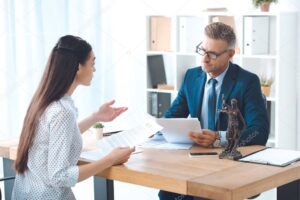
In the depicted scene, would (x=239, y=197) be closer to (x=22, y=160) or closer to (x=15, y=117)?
(x=22, y=160)

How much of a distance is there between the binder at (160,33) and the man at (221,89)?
194 cm

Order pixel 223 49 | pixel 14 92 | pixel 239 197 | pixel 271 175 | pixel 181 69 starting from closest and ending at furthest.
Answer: pixel 239 197
pixel 271 175
pixel 223 49
pixel 14 92
pixel 181 69

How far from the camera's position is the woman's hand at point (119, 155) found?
2475 mm

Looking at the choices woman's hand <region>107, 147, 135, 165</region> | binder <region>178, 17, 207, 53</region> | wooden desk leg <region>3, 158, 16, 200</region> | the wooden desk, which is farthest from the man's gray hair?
binder <region>178, 17, 207, 53</region>

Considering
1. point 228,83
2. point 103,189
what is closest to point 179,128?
point 228,83

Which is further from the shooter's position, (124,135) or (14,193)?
(124,135)

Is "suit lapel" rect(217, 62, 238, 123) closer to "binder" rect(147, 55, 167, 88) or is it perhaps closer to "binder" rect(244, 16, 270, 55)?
"binder" rect(244, 16, 270, 55)

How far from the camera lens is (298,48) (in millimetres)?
4566

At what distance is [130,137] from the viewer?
289 centimetres

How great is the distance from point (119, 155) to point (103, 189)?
2.17 ft

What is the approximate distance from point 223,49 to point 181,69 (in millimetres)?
2032

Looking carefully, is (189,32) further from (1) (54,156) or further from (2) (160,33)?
(1) (54,156)

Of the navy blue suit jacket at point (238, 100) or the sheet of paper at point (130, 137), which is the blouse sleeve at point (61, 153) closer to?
the sheet of paper at point (130, 137)

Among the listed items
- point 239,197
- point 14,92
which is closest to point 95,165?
point 239,197
